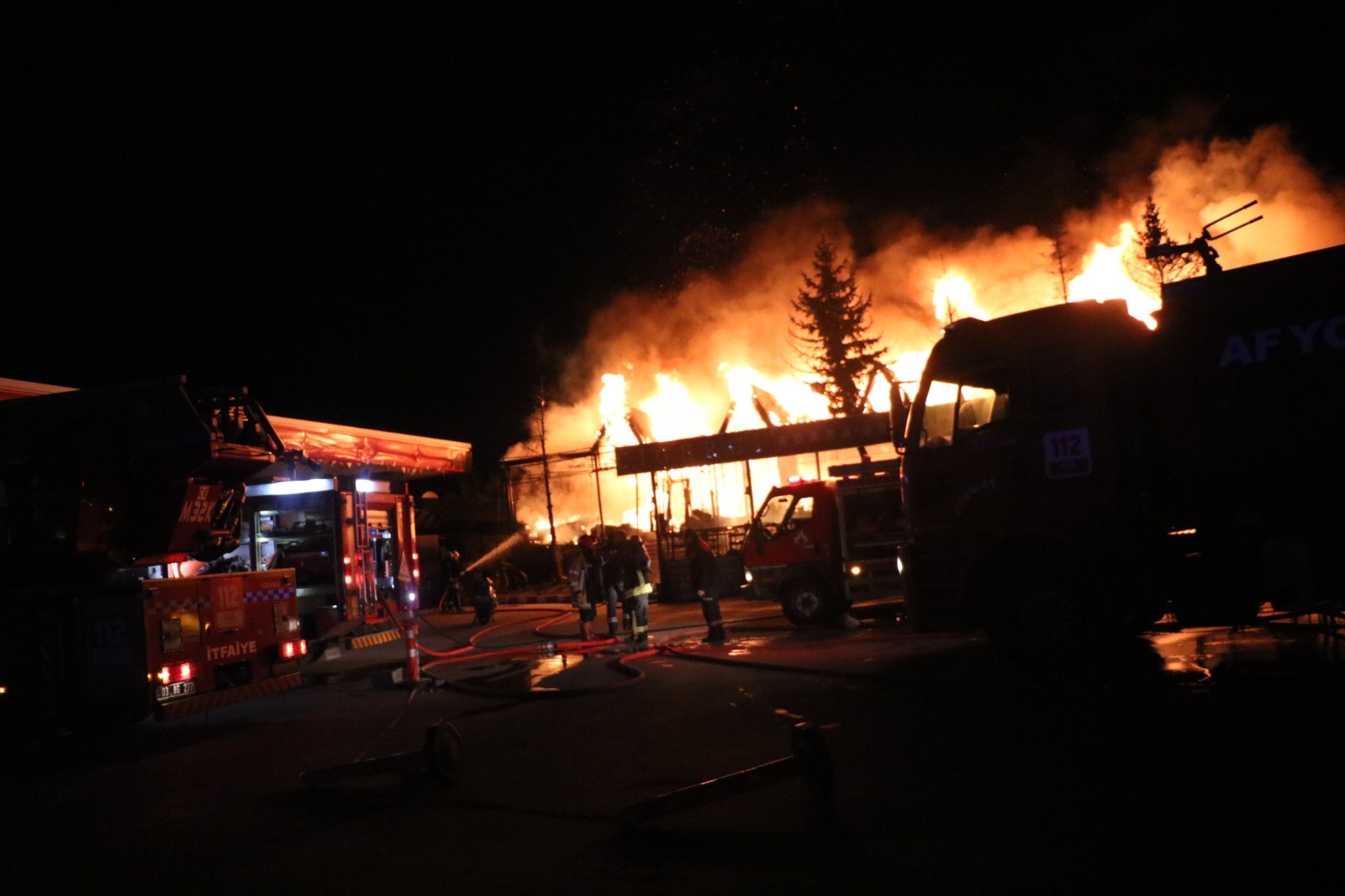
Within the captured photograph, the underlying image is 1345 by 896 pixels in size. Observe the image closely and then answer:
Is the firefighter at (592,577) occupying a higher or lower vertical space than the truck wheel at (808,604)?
higher

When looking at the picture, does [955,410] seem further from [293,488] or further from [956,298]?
[956,298]

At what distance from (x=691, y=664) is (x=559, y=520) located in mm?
34619

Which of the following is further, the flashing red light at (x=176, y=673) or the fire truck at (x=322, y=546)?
the fire truck at (x=322, y=546)

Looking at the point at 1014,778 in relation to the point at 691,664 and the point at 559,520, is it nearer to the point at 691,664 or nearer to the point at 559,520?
the point at 691,664

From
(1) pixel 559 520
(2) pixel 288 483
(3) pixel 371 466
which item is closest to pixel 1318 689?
(2) pixel 288 483

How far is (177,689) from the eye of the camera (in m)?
8.80

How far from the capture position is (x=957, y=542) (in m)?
9.73

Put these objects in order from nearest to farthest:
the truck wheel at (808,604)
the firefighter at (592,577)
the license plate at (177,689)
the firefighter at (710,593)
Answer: the license plate at (177,689) → the firefighter at (710,593) → the truck wheel at (808,604) → the firefighter at (592,577)

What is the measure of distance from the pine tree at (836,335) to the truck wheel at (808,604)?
81.2ft

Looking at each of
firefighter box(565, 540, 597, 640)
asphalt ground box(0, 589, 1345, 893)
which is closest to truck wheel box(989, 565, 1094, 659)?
asphalt ground box(0, 589, 1345, 893)

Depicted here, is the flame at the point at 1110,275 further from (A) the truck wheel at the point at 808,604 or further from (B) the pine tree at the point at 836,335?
(A) the truck wheel at the point at 808,604

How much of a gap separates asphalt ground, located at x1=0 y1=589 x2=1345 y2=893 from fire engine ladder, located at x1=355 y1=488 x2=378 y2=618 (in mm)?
2115

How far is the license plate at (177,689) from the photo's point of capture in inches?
340

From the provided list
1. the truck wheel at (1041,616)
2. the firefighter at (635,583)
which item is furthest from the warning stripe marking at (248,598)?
the truck wheel at (1041,616)
